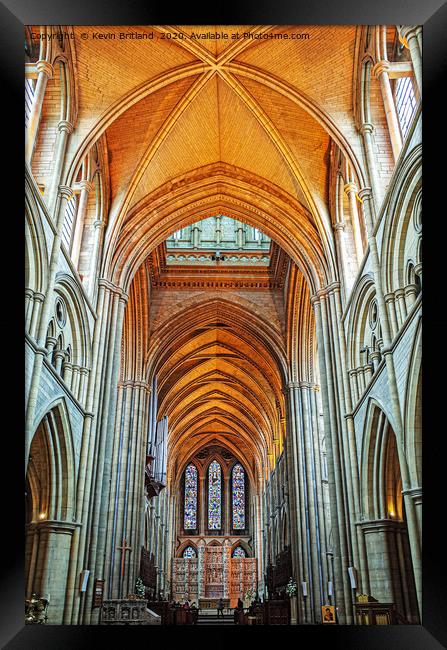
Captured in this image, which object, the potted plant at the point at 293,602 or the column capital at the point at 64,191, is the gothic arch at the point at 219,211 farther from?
the potted plant at the point at 293,602

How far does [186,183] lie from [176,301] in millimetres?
8199

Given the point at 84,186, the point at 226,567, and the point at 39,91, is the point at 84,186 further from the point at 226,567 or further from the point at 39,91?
the point at 226,567

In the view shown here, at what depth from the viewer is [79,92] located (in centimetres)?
1512

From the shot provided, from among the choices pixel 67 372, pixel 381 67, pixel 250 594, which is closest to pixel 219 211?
pixel 67 372

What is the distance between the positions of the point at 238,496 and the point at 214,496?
1856 millimetres

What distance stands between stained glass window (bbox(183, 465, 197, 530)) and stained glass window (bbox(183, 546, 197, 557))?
1435 millimetres

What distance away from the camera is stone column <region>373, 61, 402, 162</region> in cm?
1306

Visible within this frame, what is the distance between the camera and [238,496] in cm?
4925

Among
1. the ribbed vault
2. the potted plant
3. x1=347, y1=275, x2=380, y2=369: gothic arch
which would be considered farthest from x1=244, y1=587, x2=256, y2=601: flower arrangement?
x1=347, y1=275, x2=380, y2=369: gothic arch
